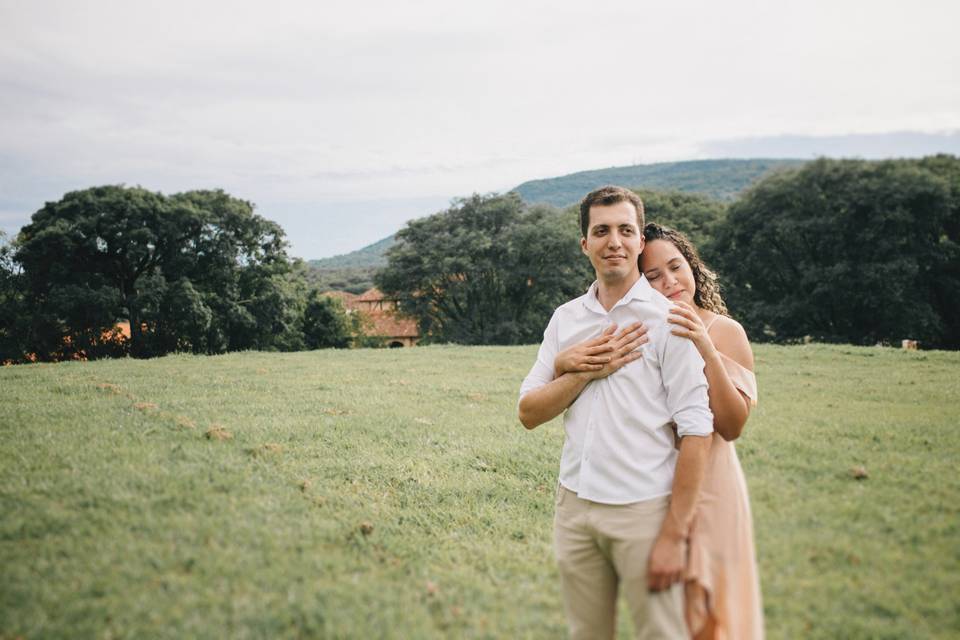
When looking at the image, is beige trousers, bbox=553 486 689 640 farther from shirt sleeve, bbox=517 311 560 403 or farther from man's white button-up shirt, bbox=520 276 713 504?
shirt sleeve, bbox=517 311 560 403

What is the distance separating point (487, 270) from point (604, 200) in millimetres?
36710

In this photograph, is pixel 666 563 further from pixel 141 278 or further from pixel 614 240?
pixel 141 278

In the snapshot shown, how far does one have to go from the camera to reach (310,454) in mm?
7371

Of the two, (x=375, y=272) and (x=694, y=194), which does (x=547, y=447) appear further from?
(x=694, y=194)

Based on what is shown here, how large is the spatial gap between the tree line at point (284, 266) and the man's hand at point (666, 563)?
85.5 ft

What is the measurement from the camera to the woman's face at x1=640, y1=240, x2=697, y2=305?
397 centimetres

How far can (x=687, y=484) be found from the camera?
284 centimetres

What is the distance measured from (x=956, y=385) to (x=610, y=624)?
12584 mm

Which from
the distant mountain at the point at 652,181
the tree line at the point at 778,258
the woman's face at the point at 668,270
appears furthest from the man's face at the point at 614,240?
the distant mountain at the point at 652,181

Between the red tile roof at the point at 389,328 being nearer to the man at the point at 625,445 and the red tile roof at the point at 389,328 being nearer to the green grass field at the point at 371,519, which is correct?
the green grass field at the point at 371,519

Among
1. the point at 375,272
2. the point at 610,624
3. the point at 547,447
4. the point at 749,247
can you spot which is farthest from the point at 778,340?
the point at 610,624

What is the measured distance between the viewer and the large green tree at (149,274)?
28234mm

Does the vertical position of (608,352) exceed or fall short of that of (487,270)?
it falls short

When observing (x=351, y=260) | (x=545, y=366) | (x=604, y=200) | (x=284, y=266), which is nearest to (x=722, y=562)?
(x=545, y=366)
